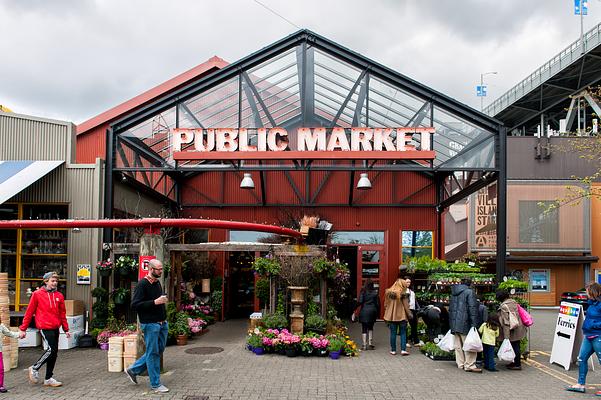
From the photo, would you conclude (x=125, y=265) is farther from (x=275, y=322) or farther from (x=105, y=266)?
(x=275, y=322)

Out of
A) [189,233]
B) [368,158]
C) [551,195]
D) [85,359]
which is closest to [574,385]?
[368,158]

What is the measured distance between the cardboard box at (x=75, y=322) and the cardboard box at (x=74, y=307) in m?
0.08

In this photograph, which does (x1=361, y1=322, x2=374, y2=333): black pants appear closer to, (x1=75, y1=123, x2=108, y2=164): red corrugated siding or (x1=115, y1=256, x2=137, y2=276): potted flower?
(x1=115, y1=256, x2=137, y2=276): potted flower

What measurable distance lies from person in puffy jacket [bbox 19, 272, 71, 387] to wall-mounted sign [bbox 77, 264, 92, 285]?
12.2 feet

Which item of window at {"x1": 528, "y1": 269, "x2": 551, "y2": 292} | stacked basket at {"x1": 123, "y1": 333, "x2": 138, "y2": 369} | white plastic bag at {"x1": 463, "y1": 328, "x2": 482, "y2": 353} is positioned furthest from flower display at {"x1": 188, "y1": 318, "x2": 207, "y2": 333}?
window at {"x1": 528, "y1": 269, "x2": 551, "y2": 292}

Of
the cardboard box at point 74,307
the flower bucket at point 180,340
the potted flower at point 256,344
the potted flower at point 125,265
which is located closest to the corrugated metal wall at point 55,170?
the potted flower at point 125,265

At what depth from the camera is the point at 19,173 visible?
11.1 m

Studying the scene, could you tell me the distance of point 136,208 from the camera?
1391cm

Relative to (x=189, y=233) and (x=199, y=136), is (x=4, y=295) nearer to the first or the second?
(x=199, y=136)

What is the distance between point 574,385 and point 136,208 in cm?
1057

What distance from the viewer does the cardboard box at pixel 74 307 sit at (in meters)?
11.1

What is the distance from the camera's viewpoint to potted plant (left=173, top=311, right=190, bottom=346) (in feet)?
37.5

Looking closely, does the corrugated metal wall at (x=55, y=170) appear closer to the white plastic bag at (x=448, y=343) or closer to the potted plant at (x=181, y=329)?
the potted plant at (x=181, y=329)

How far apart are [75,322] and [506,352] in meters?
8.57
